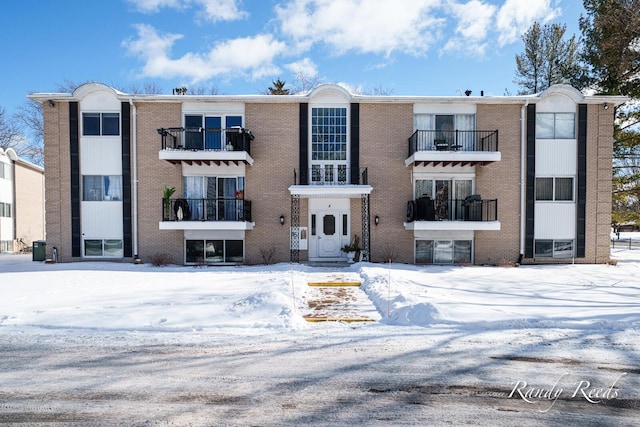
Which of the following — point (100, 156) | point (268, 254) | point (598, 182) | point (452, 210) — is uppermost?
point (100, 156)

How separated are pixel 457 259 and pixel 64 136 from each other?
60.9 ft

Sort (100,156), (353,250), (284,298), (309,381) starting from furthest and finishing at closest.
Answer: (100,156), (353,250), (284,298), (309,381)

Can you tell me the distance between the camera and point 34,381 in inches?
174

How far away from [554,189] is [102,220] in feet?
67.5

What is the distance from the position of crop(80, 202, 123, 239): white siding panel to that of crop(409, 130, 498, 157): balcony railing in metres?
13.5

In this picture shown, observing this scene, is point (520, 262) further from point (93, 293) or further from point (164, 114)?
point (164, 114)

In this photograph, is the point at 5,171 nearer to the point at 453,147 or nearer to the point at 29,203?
the point at 29,203

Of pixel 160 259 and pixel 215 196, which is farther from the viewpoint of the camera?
pixel 215 196

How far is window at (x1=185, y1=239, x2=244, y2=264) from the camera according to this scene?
1550cm

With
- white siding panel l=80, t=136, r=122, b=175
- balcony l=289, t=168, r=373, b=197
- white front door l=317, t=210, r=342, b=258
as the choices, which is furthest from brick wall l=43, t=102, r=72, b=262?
white front door l=317, t=210, r=342, b=258

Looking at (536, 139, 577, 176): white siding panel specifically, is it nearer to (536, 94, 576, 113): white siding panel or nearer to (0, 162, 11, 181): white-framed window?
(536, 94, 576, 113): white siding panel

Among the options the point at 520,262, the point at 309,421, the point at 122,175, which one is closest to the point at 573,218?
the point at 520,262

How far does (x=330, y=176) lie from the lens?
51.1 feet

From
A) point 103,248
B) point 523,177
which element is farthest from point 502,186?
point 103,248
